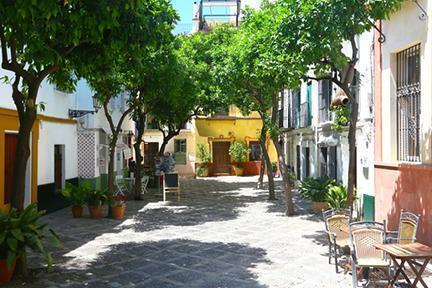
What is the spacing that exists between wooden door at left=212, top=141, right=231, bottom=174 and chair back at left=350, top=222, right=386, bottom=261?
25.6 metres

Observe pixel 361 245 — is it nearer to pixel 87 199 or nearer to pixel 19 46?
pixel 19 46

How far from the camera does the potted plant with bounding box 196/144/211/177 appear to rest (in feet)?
98.7

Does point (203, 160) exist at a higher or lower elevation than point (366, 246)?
higher

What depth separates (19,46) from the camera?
680 centimetres

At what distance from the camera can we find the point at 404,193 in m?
7.68

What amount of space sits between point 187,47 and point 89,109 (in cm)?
647

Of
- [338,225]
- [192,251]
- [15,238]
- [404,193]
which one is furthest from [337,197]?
[15,238]

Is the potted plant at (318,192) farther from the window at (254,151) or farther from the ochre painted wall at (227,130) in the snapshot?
the window at (254,151)

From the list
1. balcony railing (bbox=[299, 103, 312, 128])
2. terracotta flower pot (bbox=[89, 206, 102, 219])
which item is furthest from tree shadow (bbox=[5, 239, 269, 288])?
balcony railing (bbox=[299, 103, 312, 128])

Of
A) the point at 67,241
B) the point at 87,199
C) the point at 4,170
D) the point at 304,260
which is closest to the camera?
the point at 304,260

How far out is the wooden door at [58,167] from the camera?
13.9m

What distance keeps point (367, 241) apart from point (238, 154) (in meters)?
24.3

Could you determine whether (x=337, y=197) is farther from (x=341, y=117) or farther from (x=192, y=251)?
(x=192, y=251)

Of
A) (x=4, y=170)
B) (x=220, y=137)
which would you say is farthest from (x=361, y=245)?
(x=220, y=137)
